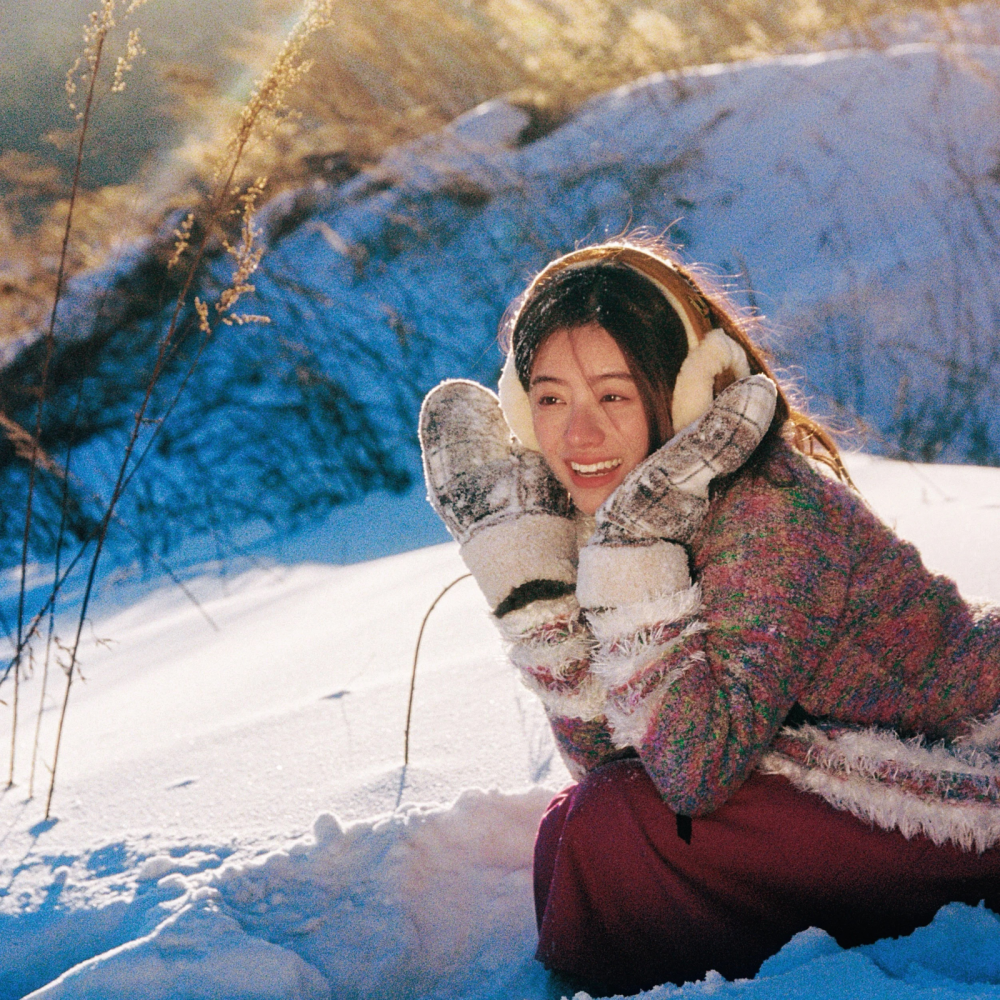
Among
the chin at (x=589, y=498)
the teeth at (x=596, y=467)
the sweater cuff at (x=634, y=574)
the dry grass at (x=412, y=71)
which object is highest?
the dry grass at (x=412, y=71)

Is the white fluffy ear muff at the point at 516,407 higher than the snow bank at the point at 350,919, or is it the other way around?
the white fluffy ear muff at the point at 516,407

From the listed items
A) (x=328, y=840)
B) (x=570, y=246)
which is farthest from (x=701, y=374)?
(x=570, y=246)

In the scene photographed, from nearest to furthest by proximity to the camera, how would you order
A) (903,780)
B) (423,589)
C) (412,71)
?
(903,780) → (423,589) → (412,71)

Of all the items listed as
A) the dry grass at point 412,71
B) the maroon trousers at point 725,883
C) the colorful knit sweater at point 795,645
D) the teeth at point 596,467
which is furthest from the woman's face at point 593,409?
the dry grass at point 412,71

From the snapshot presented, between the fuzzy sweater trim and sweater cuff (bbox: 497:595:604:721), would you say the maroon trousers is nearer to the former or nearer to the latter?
the fuzzy sweater trim

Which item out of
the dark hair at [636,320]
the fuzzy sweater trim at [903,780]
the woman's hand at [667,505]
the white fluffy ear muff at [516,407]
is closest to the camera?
the fuzzy sweater trim at [903,780]

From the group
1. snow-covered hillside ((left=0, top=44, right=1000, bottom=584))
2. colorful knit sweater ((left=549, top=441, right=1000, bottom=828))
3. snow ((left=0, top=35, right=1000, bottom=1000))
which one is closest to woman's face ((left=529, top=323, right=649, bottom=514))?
colorful knit sweater ((left=549, top=441, right=1000, bottom=828))

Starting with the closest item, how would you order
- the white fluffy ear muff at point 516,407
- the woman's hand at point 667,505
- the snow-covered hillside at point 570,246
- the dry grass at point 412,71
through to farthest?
the woman's hand at point 667,505
the white fluffy ear muff at point 516,407
the snow-covered hillside at point 570,246
the dry grass at point 412,71

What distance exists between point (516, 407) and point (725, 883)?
0.81m

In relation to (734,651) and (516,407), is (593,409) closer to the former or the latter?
(516,407)

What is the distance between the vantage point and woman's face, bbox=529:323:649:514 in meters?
1.44

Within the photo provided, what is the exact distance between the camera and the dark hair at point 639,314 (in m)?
1.44

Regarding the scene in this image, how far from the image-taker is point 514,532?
4.85 ft

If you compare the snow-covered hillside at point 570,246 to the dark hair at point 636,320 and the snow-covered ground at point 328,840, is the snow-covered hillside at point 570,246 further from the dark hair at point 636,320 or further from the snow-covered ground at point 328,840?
the dark hair at point 636,320
